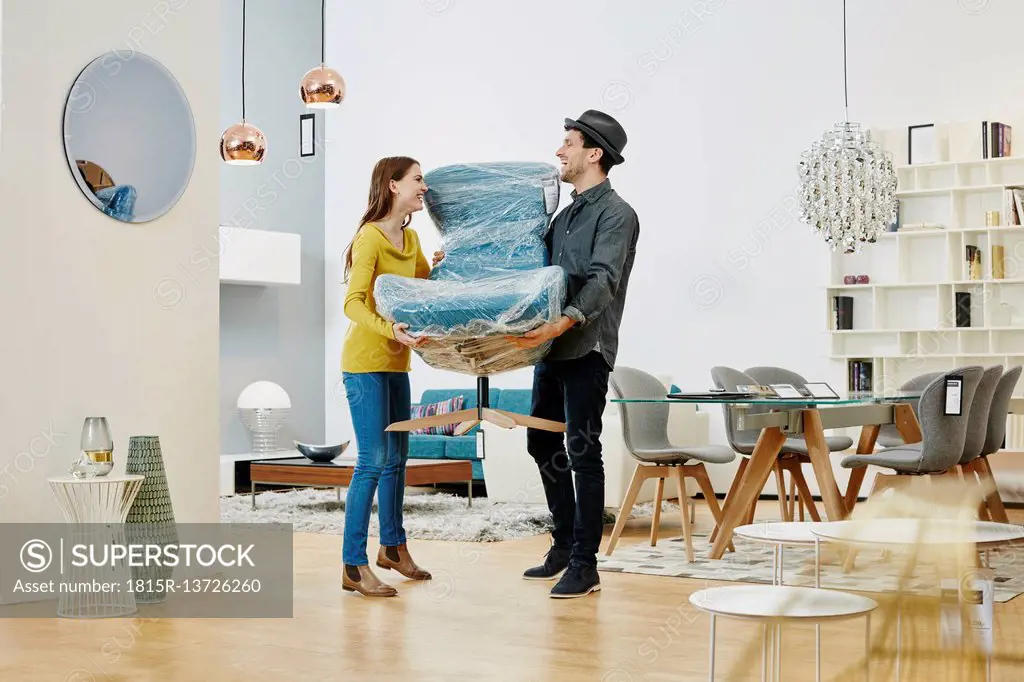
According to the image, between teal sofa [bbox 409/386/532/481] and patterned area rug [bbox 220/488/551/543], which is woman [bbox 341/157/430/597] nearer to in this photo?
patterned area rug [bbox 220/488/551/543]

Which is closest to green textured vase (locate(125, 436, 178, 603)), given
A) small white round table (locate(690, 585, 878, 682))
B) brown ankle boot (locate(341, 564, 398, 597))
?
brown ankle boot (locate(341, 564, 398, 597))

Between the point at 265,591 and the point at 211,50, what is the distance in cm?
216

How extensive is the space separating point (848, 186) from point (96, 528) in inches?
193

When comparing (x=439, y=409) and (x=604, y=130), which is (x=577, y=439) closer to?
(x=604, y=130)

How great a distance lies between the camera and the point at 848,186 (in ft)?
22.8

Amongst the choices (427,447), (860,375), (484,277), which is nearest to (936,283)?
(860,375)

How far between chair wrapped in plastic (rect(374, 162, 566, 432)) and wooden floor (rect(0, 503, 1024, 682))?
63 centimetres

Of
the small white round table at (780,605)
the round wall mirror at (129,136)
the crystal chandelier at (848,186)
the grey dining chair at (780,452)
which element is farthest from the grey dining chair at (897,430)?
the small white round table at (780,605)

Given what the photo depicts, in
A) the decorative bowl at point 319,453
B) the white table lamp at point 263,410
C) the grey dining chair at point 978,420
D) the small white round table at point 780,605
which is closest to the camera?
the small white round table at point 780,605

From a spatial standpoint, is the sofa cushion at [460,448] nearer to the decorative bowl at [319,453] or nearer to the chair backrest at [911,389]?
the decorative bowl at [319,453]

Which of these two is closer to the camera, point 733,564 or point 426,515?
point 733,564

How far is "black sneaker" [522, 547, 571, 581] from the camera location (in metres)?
4.38

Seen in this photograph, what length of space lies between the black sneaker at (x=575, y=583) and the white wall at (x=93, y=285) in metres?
1.48

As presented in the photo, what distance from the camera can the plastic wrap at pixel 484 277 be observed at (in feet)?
11.7
